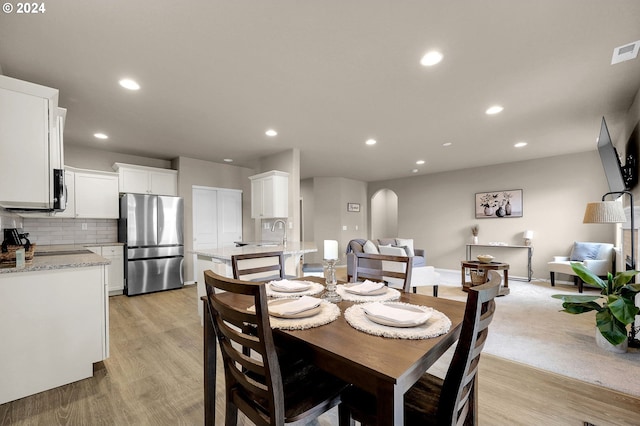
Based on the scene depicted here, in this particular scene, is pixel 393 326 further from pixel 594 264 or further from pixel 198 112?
pixel 594 264

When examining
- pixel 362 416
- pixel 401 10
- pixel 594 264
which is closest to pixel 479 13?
pixel 401 10

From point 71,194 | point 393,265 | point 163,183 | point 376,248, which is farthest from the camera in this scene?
point 376,248

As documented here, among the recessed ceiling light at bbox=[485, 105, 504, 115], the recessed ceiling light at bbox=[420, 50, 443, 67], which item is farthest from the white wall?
the recessed ceiling light at bbox=[420, 50, 443, 67]

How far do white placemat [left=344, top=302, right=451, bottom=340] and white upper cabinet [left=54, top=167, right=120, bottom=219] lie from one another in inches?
196

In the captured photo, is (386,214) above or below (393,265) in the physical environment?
above

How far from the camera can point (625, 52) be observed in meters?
2.05

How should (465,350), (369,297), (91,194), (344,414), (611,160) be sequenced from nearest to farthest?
(465,350)
(344,414)
(369,297)
(611,160)
(91,194)

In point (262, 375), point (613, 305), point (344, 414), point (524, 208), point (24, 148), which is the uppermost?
point (24, 148)

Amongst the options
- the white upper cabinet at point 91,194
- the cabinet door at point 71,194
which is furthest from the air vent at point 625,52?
the cabinet door at point 71,194

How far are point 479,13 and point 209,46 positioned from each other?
1.83 metres

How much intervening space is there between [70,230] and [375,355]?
→ 5.53 meters

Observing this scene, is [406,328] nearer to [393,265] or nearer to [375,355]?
[375,355]

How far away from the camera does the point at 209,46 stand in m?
1.98

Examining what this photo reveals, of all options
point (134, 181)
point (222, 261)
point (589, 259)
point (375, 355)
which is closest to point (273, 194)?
point (222, 261)
